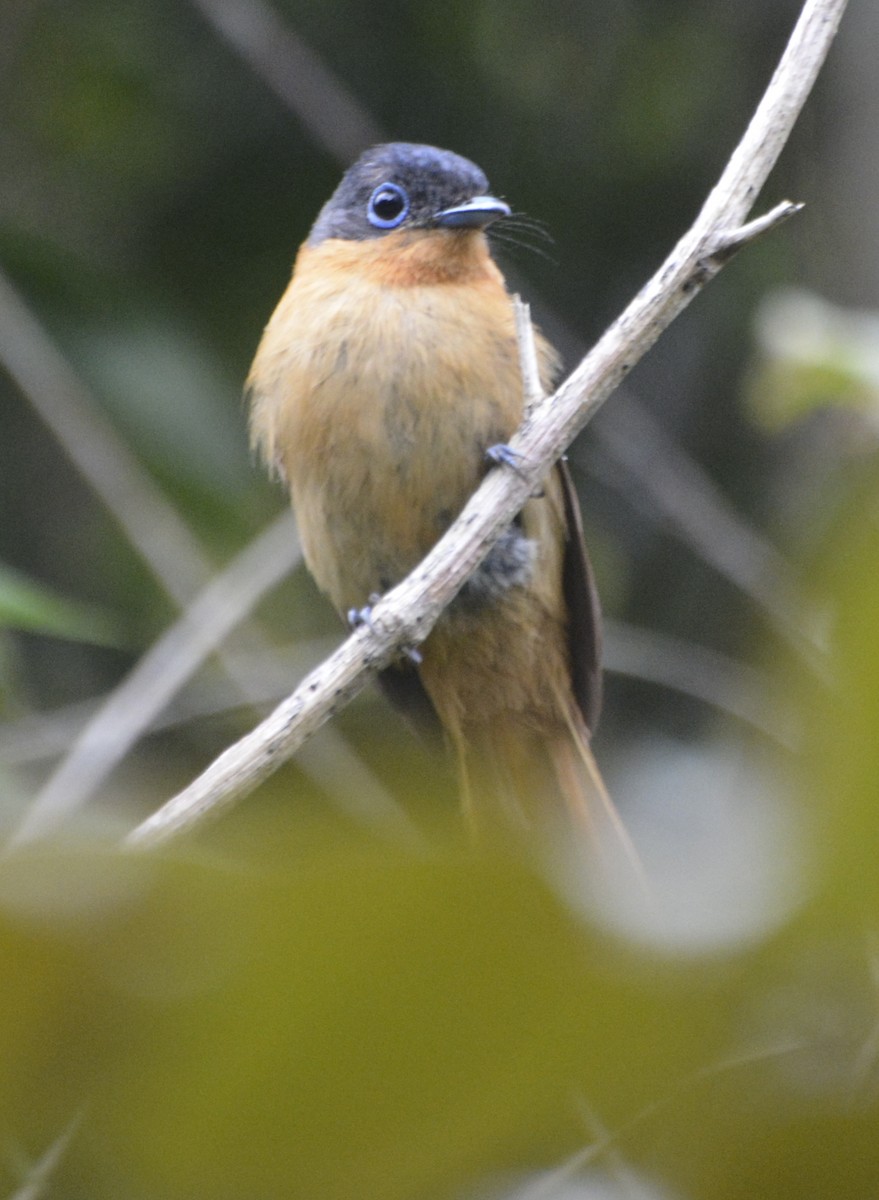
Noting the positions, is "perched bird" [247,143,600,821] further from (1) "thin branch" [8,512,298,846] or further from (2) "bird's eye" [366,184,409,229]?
(1) "thin branch" [8,512,298,846]

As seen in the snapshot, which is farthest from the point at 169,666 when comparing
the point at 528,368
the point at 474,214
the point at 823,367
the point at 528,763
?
the point at 823,367

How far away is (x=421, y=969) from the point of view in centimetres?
41

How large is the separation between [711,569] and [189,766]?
1911 millimetres

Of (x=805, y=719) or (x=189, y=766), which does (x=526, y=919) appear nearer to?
(x=805, y=719)

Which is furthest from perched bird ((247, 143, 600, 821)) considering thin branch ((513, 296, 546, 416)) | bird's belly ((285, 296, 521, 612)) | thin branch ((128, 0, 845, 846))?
thin branch ((128, 0, 845, 846))

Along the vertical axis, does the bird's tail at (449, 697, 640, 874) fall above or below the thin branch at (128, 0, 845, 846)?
above

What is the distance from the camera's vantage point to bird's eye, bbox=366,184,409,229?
3596 mm

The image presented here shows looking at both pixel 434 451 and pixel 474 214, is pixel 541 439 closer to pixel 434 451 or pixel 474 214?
pixel 434 451

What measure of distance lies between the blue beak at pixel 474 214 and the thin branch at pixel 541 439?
2.86ft

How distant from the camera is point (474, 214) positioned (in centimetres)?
341

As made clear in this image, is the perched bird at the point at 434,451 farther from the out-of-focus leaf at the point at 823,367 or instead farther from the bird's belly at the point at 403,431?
the out-of-focus leaf at the point at 823,367

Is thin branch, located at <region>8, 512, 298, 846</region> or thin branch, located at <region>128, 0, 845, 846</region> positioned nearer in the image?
thin branch, located at <region>128, 0, 845, 846</region>

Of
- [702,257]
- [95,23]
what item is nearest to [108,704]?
[702,257]

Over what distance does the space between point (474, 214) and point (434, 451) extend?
550 mm
